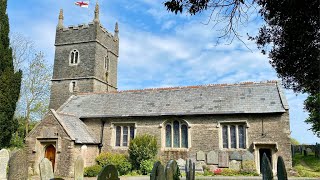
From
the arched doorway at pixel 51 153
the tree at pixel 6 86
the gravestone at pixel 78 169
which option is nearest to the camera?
the gravestone at pixel 78 169

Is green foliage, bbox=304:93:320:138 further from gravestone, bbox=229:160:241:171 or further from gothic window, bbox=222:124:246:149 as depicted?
gravestone, bbox=229:160:241:171

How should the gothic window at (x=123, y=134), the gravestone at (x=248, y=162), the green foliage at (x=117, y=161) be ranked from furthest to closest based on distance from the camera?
the gothic window at (x=123, y=134) < the green foliage at (x=117, y=161) < the gravestone at (x=248, y=162)

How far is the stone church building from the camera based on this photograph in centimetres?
1780

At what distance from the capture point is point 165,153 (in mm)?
19391

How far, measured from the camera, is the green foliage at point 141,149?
1864 centimetres

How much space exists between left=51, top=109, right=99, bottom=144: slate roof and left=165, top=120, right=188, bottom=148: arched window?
204 inches

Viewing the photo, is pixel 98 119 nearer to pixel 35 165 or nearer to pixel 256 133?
pixel 35 165

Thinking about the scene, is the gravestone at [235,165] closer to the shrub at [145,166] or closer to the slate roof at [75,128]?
the shrub at [145,166]

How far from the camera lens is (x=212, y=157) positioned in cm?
1831

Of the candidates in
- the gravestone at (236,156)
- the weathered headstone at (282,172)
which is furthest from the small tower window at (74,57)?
the weathered headstone at (282,172)

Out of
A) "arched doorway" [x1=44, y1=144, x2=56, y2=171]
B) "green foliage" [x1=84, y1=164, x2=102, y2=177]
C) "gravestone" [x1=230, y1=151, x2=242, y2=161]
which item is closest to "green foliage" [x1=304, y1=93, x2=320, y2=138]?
"gravestone" [x1=230, y1=151, x2=242, y2=161]

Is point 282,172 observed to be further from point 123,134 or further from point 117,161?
point 123,134

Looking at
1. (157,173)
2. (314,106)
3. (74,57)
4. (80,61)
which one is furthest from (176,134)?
(314,106)

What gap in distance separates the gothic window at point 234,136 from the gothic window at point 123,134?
21.1ft
